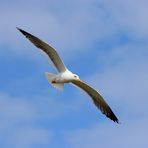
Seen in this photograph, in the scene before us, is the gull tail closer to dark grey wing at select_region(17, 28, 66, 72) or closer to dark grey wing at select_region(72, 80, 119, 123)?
dark grey wing at select_region(17, 28, 66, 72)

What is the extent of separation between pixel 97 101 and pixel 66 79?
5.33 ft

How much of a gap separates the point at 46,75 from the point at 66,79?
2.85 ft

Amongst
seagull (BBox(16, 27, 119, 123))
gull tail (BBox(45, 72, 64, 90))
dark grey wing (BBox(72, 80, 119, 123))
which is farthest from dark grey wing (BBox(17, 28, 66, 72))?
dark grey wing (BBox(72, 80, 119, 123))

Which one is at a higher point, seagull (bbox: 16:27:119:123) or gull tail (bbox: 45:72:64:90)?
seagull (bbox: 16:27:119:123)

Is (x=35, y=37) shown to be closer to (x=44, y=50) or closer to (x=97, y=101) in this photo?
(x=44, y=50)

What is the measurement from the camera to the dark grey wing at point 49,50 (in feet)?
90.8

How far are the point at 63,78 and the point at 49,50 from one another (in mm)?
1122

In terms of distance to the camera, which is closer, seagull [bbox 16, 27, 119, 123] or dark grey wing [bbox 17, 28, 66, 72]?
dark grey wing [bbox 17, 28, 66, 72]

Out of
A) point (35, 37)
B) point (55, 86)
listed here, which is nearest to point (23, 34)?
point (35, 37)

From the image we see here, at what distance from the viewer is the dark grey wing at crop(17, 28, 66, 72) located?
27672 millimetres

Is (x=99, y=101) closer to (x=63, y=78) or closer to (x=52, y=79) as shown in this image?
(x=63, y=78)

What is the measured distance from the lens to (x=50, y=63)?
92.9ft

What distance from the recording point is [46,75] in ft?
91.5

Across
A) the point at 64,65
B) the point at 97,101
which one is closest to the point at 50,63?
the point at 64,65
